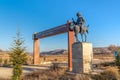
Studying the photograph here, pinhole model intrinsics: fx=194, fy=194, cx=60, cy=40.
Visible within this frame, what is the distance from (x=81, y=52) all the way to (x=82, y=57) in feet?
1.03

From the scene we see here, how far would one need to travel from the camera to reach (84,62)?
12.0 metres

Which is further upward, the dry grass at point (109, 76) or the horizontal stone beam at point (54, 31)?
the horizontal stone beam at point (54, 31)

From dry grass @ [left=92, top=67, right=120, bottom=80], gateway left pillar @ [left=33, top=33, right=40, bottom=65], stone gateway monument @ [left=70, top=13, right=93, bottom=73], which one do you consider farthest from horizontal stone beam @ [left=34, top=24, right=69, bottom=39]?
dry grass @ [left=92, top=67, right=120, bottom=80]

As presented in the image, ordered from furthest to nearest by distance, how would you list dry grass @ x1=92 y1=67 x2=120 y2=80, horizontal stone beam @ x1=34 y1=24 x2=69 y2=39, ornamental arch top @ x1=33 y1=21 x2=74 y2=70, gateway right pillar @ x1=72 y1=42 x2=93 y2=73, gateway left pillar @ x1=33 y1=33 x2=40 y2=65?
gateway left pillar @ x1=33 y1=33 x2=40 y2=65 → horizontal stone beam @ x1=34 y1=24 x2=69 y2=39 → ornamental arch top @ x1=33 y1=21 x2=74 y2=70 → gateway right pillar @ x1=72 y1=42 x2=93 y2=73 → dry grass @ x1=92 y1=67 x2=120 y2=80

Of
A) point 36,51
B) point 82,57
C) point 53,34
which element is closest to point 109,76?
point 82,57

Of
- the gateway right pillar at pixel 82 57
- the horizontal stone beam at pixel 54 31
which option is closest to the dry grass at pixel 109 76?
the gateway right pillar at pixel 82 57

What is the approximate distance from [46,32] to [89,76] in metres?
13.5

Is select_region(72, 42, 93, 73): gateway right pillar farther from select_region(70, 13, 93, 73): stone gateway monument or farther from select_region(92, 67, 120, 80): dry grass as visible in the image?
select_region(92, 67, 120, 80): dry grass

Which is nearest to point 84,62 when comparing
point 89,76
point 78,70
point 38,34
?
point 78,70

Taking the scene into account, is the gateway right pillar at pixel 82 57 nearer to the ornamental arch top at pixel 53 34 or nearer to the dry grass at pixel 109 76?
the dry grass at pixel 109 76

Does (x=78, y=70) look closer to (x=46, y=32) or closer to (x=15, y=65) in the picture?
(x=15, y=65)

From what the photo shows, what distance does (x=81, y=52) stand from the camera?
1205 centimetres

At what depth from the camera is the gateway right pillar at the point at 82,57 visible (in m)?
12.0

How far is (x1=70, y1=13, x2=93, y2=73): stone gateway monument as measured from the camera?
12.0m
